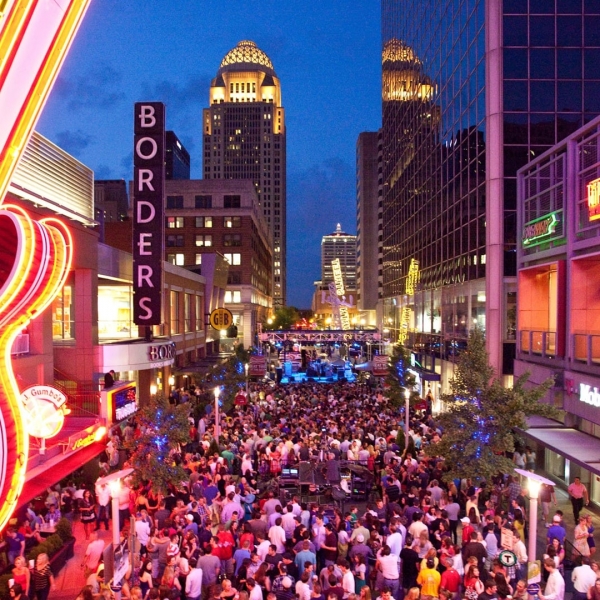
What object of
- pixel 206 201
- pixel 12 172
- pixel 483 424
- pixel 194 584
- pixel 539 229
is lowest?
pixel 194 584

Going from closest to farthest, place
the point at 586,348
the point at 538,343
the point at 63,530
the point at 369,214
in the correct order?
the point at 63,530
the point at 586,348
the point at 538,343
the point at 369,214

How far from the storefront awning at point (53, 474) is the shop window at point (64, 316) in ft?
28.6

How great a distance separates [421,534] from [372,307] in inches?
4472

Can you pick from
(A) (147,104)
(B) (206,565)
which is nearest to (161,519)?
(B) (206,565)

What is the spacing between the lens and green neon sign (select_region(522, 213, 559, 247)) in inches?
755

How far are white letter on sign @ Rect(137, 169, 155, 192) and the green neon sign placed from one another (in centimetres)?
1708

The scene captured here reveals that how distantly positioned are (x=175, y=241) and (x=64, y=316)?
2291 inches

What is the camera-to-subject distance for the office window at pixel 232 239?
268 ft

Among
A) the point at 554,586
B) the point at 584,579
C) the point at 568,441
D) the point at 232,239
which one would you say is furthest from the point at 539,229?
the point at 232,239

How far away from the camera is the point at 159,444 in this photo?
570 inches

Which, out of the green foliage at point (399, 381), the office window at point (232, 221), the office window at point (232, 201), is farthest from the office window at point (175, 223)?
the green foliage at point (399, 381)

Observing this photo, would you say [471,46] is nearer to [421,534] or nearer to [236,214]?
[421,534]

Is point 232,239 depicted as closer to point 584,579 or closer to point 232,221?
point 232,221

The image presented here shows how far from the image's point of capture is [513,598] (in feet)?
29.7
